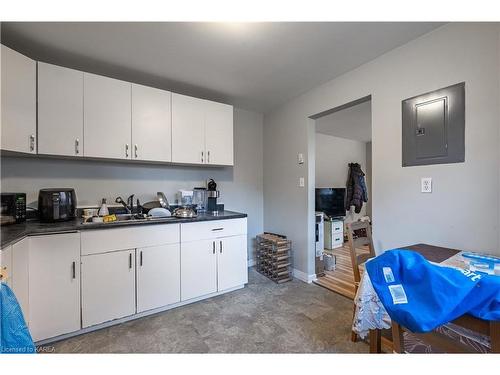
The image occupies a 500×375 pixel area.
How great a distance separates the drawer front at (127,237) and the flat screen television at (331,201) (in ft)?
10.3

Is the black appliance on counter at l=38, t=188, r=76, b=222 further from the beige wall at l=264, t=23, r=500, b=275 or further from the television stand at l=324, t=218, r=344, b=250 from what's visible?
the television stand at l=324, t=218, r=344, b=250

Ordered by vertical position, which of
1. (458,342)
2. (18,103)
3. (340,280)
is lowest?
(340,280)

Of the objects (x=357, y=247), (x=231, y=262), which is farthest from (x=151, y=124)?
(x=357, y=247)

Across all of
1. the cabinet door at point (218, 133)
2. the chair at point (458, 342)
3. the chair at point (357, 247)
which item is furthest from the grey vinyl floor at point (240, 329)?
the cabinet door at point (218, 133)

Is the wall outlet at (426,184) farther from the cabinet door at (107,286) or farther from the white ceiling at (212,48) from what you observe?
the cabinet door at (107,286)

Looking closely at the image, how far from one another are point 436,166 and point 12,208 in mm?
3283

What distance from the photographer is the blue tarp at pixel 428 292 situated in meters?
0.71

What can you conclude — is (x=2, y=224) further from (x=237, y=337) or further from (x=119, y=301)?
(x=237, y=337)

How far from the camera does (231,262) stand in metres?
2.45

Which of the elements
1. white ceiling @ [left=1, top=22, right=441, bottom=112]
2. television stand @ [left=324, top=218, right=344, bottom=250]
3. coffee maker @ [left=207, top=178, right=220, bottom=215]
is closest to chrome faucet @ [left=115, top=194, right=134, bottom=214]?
coffee maker @ [left=207, top=178, right=220, bottom=215]

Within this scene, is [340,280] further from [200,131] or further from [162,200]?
[200,131]

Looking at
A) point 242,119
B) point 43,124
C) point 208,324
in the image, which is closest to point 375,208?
point 208,324

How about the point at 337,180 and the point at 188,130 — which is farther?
the point at 337,180

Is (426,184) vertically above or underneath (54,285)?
above
